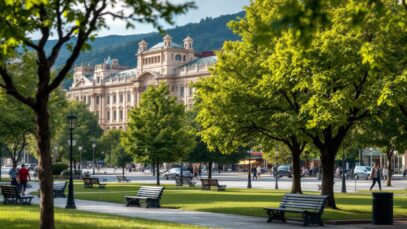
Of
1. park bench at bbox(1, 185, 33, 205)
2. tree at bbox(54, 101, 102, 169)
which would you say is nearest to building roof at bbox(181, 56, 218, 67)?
tree at bbox(54, 101, 102, 169)

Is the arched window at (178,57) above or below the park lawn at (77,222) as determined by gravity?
above

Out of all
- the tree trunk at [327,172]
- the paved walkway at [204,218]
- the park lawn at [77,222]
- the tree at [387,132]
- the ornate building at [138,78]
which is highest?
the ornate building at [138,78]

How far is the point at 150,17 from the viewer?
13102 millimetres

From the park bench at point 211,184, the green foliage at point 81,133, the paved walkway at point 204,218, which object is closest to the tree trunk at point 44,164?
the paved walkway at point 204,218

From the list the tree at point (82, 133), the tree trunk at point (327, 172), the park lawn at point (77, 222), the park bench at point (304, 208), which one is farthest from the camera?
the tree at point (82, 133)

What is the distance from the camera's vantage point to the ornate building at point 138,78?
149 meters

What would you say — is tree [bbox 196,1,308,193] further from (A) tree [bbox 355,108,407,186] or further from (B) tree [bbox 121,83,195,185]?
(B) tree [bbox 121,83,195,185]

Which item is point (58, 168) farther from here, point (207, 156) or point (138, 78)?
point (138, 78)

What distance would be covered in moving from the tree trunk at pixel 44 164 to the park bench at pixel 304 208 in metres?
8.86

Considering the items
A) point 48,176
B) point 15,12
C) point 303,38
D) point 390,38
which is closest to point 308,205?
point 390,38

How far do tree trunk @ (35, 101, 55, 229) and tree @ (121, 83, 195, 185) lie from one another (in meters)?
39.5

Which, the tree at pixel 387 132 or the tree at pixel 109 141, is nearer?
the tree at pixel 387 132

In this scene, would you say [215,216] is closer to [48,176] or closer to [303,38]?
[48,176]

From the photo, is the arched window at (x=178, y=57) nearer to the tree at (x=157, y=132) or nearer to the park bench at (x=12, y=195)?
the tree at (x=157, y=132)
